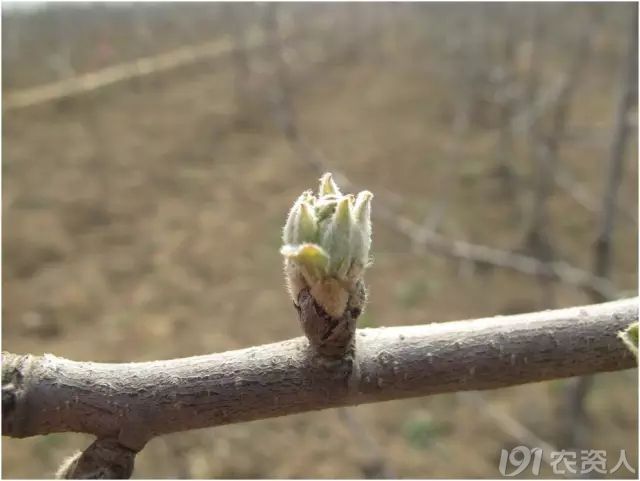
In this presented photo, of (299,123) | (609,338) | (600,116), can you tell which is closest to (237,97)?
(299,123)

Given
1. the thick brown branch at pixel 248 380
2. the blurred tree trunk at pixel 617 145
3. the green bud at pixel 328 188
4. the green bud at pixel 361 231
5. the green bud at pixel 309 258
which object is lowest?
the thick brown branch at pixel 248 380

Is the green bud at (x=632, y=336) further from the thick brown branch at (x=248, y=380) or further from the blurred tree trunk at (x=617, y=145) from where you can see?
the blurred tree trunk at (x=617, y=145)

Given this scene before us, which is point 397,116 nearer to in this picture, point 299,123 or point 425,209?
point 299,123

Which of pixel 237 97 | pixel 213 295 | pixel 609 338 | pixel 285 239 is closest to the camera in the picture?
pixel 285 239

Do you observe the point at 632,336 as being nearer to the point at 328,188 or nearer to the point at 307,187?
the point at 328,188

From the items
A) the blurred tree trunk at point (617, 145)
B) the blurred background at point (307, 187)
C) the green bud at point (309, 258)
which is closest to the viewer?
the green bud at point (309, 258)

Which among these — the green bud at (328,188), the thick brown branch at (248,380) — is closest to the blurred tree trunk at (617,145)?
the thick brown branch at (248,380)

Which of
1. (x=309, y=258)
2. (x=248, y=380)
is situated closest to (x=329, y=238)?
(x=309, y=258)
